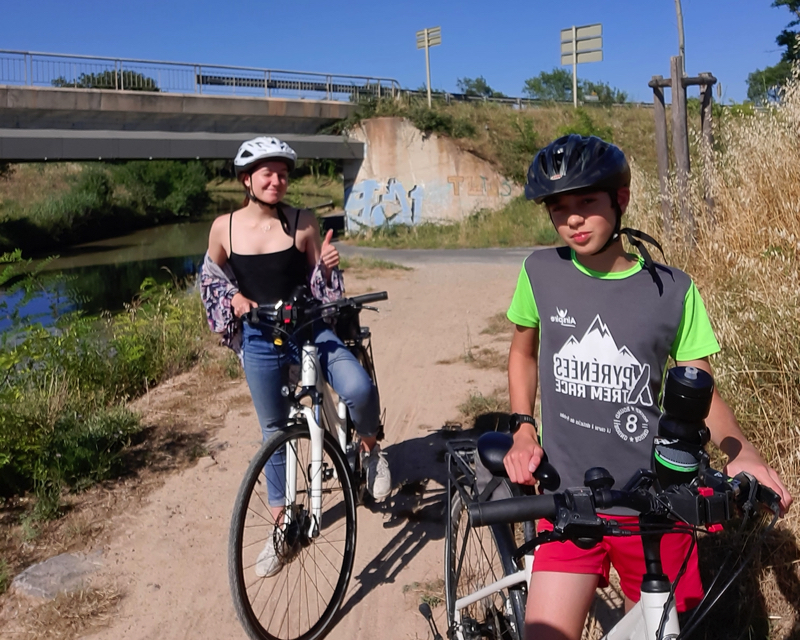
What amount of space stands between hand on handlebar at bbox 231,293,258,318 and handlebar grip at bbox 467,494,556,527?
2445 mm

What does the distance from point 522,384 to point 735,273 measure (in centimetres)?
352

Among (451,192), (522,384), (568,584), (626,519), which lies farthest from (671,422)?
(451,192)

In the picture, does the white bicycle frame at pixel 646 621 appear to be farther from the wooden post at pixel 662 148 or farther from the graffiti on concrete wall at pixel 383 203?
the graffiti on concrete wall at pixel 383 203

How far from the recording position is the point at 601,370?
216 centimetres

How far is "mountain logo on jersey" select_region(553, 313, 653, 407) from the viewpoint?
2.13m

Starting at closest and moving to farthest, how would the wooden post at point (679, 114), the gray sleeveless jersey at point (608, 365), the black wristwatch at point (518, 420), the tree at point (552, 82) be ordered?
the gray sleeveless jersey at point (608, 365), the black wristwatch at point (518, 420), the wooden post at point (679, 114), the tree at point (552, 82)

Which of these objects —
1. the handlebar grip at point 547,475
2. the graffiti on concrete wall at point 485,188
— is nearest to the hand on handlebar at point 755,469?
the handlebar grip at point 547,475

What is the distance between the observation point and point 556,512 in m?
1.58

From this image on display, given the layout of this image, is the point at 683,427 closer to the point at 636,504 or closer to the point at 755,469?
the point at 636,504

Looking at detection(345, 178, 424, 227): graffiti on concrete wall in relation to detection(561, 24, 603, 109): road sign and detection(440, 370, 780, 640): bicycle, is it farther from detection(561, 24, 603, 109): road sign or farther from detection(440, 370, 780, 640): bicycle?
detection(440, 370, 780, 640): bicycle

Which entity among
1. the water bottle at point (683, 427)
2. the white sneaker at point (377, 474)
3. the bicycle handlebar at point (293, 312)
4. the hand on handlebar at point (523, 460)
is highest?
the bicycle handlebar at point (293, 312)

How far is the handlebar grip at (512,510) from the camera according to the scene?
61.9 inches

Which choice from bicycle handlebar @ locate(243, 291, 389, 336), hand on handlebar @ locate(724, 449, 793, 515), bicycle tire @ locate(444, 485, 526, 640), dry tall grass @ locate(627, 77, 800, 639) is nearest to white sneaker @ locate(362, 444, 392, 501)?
bicycle handlebar @ locate(243, 291, 389, 336)

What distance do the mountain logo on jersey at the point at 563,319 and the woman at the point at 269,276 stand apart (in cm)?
170
